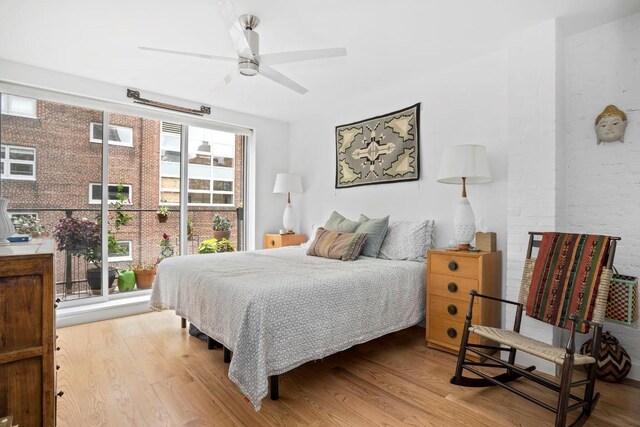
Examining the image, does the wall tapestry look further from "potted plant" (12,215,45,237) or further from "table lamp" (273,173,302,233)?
"potted plant" (12,215,45,237)

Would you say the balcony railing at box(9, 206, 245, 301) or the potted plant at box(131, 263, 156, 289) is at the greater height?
the balcony railing at box(9, 206, 245, 301)

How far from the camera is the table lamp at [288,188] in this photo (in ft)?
15.1

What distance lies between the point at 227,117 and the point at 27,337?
12.4 feet

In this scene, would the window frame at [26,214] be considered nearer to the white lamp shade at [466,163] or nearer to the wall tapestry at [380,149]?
the wall tapestry at [380,149]

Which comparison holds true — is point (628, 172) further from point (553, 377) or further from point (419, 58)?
point (419, 58)

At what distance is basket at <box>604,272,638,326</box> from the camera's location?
6.81 feet

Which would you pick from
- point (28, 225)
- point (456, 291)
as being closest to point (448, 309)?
point (456, 291)

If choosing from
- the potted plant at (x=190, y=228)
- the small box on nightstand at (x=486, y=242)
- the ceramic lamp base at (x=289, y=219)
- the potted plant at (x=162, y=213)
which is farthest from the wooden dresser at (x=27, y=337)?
the ceramic lamp base at (x=289, y=219)

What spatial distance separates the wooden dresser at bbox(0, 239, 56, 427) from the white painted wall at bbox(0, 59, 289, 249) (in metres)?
2.93

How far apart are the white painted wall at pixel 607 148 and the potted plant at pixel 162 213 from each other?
14.1 feet

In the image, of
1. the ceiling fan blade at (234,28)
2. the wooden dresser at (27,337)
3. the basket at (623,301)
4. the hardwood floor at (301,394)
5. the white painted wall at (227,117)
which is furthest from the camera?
the white painted wall at (227,117)

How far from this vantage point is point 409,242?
10.4 ft

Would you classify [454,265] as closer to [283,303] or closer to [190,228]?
[283,303]

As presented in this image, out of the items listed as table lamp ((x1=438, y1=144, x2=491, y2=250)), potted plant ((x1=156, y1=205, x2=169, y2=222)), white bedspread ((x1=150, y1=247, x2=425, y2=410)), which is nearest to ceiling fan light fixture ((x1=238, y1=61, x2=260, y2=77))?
white bedspread ((x1=150, y1=247, x2=425, y2=410))
